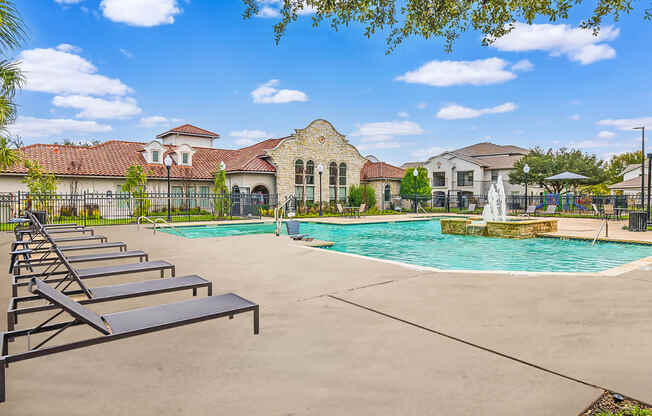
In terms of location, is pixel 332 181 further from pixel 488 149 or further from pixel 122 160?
pixel 488 149

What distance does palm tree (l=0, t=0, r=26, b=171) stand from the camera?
5.52m

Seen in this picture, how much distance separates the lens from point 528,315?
4289 mm

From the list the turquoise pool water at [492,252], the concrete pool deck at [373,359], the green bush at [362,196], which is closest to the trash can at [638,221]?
the turquoise pool water at [492,252]

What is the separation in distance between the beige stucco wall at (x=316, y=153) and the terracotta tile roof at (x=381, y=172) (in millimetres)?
2214

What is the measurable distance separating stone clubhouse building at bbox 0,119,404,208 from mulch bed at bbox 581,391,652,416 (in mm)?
24086

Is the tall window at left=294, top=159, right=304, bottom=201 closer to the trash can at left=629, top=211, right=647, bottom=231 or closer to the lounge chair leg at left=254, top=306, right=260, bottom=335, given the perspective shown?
the trash can at left=629, top=211, right=647, bottom=231

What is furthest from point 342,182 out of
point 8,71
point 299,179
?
point 8,71

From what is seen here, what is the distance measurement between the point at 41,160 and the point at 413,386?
29977 mm

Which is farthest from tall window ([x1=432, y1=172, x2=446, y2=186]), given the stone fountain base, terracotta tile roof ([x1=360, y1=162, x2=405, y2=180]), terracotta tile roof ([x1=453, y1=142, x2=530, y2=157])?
the stone fountain base

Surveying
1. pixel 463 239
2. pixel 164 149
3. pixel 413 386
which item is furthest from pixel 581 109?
pixel 413 386

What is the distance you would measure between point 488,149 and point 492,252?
53.3 m

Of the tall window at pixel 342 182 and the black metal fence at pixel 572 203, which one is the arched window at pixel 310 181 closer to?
the tall window at pixel 342 182

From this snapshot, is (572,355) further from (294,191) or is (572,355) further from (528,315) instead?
(294,191)

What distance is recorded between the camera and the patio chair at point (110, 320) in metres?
2.50
